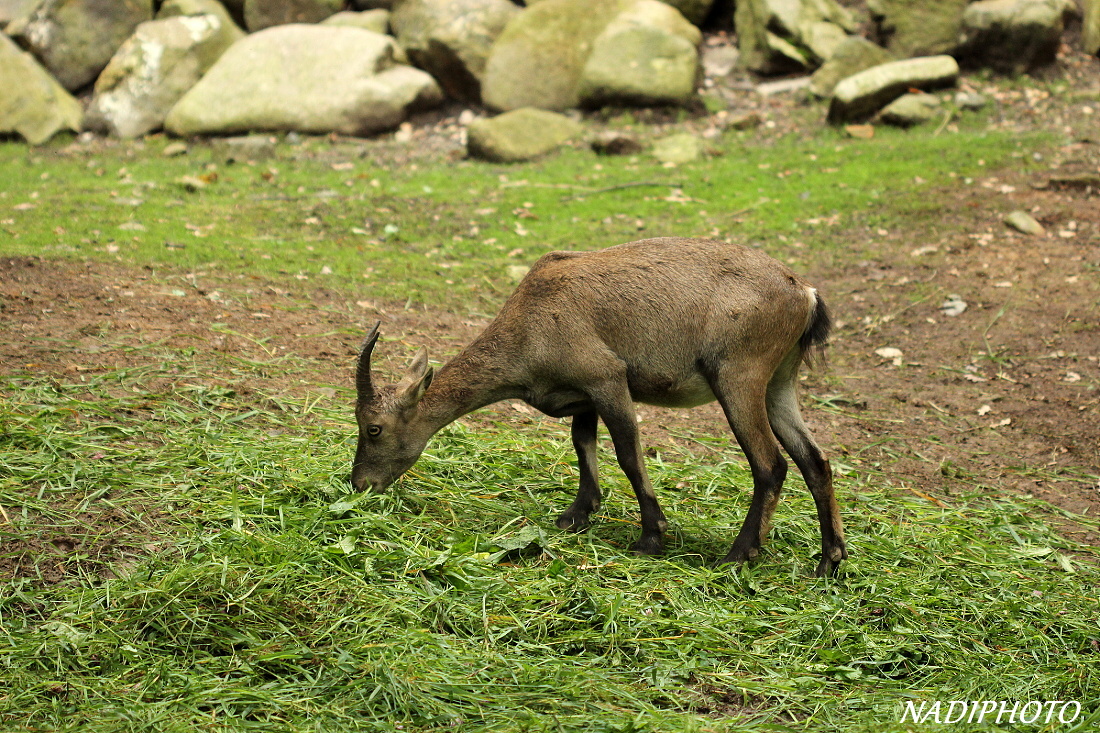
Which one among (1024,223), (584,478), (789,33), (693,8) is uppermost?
(693,8)

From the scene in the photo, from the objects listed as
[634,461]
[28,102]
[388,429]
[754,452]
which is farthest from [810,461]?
A: [28,102]

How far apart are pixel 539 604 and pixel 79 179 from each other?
11.6 m

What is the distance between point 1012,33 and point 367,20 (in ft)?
35.5

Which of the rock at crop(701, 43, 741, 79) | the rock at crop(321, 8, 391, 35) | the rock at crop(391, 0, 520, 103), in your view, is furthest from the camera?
the rock at crop(321, 8, 391, 35)

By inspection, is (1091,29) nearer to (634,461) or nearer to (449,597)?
(634,461)

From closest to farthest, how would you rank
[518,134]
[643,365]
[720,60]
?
1. [643,365]
2. [518,134]
3. [720,60]

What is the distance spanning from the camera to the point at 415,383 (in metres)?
6.23

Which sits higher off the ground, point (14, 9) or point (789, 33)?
point (789, 33)

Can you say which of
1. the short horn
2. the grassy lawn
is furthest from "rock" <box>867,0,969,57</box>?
the short horn

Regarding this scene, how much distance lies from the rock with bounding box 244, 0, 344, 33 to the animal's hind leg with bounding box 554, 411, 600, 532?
1472cm

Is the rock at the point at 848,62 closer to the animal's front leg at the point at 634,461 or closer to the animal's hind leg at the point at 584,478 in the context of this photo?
→ the animal's hind leg at the point at 584,478

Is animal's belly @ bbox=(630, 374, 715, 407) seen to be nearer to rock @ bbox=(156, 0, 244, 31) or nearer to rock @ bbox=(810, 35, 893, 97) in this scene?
rock @ bbox=(810, 35, 893, 97)

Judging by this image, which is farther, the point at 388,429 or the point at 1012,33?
the point at 1012,33

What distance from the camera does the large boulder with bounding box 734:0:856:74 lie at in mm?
16266
